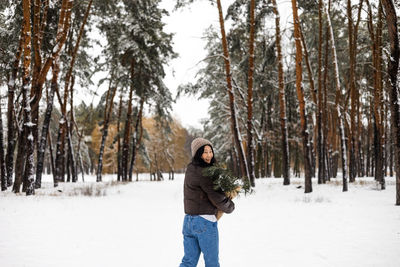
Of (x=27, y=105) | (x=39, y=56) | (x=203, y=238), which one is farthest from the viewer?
(x=39, y=56)

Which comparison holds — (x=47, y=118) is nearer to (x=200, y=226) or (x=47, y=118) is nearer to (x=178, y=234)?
(x=178, y=234)

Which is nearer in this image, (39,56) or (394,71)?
(394,71)

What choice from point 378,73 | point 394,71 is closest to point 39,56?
point 394,71

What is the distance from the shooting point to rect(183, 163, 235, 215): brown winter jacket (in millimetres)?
3039

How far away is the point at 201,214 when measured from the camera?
306 cm

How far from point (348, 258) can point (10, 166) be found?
1511 centimetres

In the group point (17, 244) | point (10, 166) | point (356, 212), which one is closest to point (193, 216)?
point (17, 244)

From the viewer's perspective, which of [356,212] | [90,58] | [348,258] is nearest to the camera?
[348,258]

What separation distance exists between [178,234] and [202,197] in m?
4.02

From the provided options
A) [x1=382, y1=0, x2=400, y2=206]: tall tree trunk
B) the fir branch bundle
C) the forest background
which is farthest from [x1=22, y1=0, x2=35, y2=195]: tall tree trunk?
[x1=382, y1=0, x2=400, y2=206]: tall tree trunk

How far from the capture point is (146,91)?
21891 mm

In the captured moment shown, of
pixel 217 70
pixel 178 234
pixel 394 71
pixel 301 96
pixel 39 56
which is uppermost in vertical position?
pixel 217 70

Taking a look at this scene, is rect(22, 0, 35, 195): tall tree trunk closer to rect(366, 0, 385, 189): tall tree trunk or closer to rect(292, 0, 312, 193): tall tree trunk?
rect(292, 0, 312, 193): tall tree trunk

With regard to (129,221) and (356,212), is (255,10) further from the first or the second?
(129,221)
